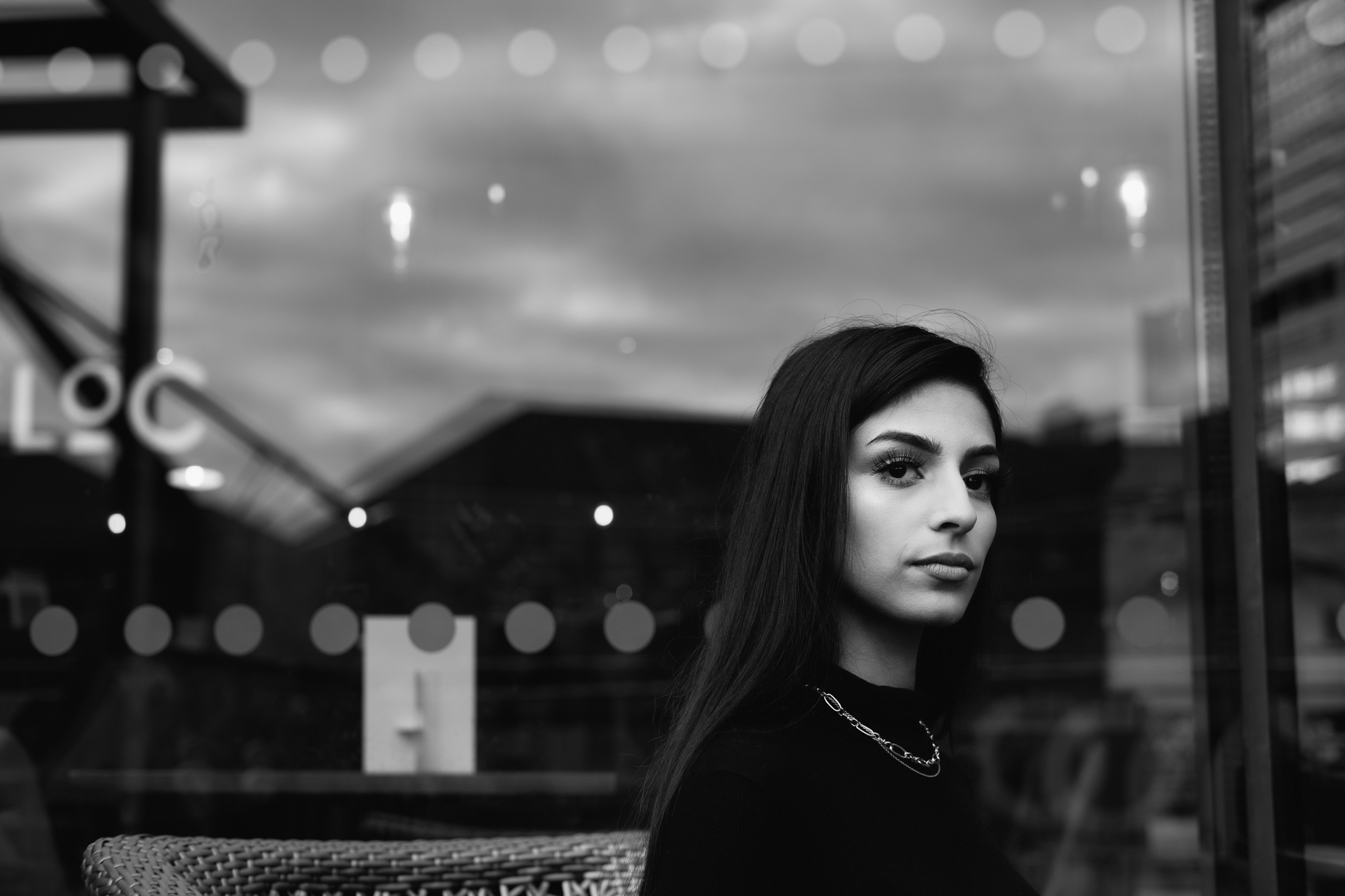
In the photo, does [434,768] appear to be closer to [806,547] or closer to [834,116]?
[806,547]

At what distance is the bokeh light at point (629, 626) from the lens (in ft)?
13.0

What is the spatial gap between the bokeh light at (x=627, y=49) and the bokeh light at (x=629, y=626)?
5.74 ft

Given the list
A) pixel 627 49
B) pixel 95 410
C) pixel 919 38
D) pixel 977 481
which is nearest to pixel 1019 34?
pixel 919 38

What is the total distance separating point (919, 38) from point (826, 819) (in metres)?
4.00

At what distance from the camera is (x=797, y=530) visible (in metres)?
1.07

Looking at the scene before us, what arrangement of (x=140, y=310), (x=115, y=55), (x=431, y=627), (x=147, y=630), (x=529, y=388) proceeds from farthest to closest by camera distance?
(x=529, y=388) → (x=140, y=310) → (x=115, y=55) → (x=147, y=630) → (x=431, y=627)

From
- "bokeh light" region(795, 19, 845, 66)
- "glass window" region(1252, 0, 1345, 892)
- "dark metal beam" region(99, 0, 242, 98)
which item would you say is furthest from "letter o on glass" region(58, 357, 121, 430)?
"glass window" region(1252, 0, 1345, 892)

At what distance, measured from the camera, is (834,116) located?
5.00 meters

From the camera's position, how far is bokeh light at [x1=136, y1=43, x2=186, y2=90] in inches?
163

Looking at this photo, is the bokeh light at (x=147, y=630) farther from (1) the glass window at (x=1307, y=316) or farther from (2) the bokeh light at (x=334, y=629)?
(1) the glass window at (x=1307, y=316)

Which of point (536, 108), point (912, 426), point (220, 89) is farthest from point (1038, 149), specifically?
point (912, 426)

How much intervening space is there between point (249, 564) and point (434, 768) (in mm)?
1567

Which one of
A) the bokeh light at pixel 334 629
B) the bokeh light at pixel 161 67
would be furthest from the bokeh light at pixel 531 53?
the bokeh light at pixel 334 629

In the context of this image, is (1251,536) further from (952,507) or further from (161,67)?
(161,67)
